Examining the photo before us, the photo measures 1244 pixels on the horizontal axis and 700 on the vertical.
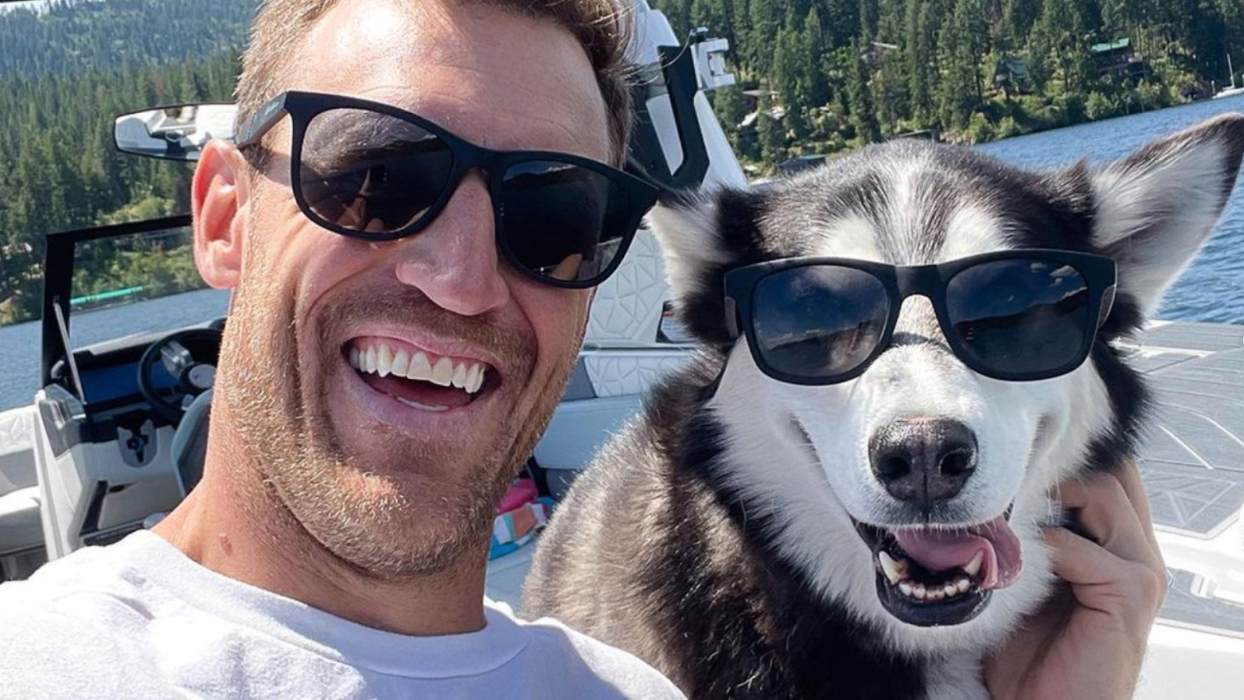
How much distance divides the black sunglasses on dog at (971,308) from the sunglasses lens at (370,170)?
2.41 feet

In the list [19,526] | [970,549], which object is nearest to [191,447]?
[19,526]

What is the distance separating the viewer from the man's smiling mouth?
125cm

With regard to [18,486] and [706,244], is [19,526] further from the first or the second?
[706,244]

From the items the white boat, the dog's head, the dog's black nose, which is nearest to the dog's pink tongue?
the dog's head

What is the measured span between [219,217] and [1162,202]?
164 centimetres

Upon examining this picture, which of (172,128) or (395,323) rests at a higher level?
(395,323)

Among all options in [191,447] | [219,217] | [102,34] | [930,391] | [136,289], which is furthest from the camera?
[102,34]

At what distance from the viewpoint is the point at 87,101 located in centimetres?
570

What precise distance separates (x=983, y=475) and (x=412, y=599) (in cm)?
89

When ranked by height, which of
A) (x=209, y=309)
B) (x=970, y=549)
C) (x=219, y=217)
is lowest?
(x=209, y=309)

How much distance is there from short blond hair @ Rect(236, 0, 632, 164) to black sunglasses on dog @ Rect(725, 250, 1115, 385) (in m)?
0.43

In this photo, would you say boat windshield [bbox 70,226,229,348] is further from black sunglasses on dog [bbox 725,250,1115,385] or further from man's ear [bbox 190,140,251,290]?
black sunglasses on dog [bbox 725,250,1115,385]

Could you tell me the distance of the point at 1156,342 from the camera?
13.3ft

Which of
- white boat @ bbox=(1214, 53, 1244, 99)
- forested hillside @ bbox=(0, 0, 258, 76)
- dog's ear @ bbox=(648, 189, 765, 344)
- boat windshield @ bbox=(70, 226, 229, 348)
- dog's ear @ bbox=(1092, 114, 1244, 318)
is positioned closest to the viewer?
dog's ear @ bbox=(1092, 114, 1244, 318)
